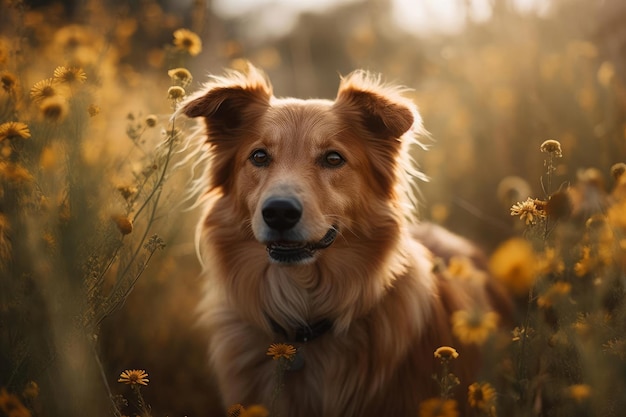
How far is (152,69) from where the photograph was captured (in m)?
7.09

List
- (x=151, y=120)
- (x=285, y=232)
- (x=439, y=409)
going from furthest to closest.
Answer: (x=151, y=120)
(x=285, y=232)
(x=439, y=409)

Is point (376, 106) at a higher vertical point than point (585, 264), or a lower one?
higher

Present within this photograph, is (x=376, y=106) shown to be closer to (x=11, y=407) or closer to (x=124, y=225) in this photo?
(x=124, y=225)

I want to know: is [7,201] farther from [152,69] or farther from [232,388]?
[152,69]

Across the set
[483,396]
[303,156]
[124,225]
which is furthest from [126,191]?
[483,396]

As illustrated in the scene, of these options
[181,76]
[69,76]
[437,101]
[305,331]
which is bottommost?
[305,331]

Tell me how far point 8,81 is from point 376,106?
190cm

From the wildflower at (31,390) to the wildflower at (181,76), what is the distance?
5.02 ft

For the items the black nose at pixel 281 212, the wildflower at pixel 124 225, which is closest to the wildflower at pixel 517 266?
the black nose at pixel 281 212

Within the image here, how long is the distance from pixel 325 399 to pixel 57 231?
157 centimetres

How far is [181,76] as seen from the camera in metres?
2.93

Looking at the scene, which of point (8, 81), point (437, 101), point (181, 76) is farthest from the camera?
point (437, 101)

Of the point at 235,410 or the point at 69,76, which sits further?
the point at 69,76

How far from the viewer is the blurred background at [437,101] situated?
3.86 m
